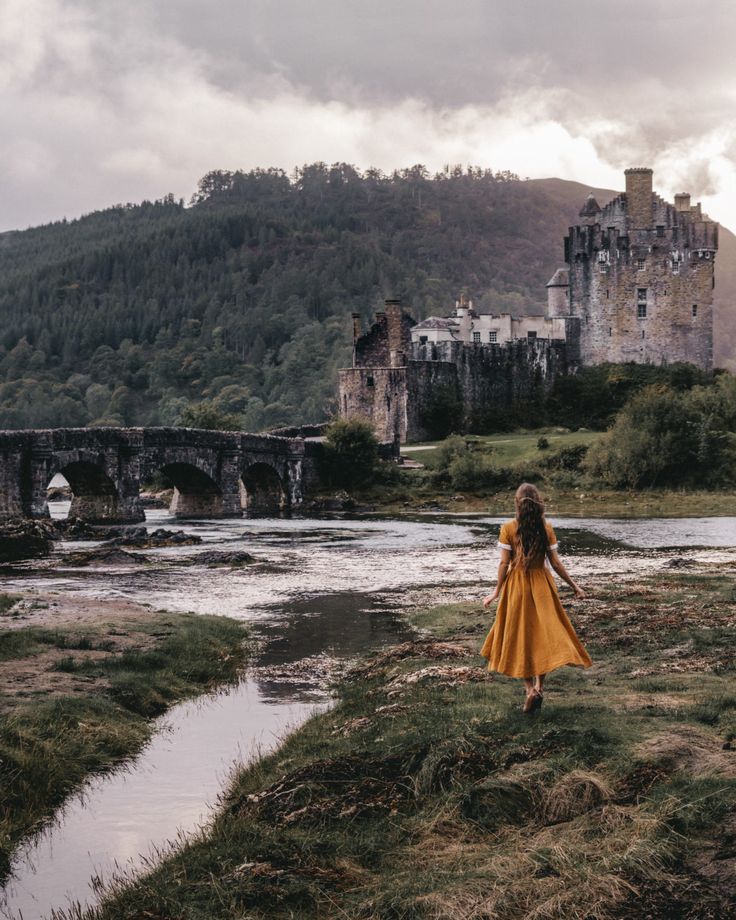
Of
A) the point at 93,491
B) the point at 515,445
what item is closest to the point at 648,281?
the point at 515,445

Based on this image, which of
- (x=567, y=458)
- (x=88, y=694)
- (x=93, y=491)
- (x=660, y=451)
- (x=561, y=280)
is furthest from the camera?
(x=561, y=280)

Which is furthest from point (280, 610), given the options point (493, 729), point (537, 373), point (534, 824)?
point (537, 373)

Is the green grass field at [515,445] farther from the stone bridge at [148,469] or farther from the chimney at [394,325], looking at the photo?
the stone bridge at [148,469]

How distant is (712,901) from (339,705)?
7.52 meters

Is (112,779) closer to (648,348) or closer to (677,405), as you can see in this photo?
(677,405)

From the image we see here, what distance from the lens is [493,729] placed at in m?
10.2

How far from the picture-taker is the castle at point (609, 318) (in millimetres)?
80312

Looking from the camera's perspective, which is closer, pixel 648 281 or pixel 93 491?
pixel 93 491

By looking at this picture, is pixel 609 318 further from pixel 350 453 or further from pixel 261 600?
pixel 261 600

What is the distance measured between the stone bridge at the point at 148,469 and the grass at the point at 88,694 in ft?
87.9

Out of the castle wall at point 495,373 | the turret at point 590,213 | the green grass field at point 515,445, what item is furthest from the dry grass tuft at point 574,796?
the turret at point 590,213

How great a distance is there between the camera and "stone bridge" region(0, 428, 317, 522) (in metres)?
46.0

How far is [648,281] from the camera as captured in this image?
84.9 metres

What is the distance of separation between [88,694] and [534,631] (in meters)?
6.16
